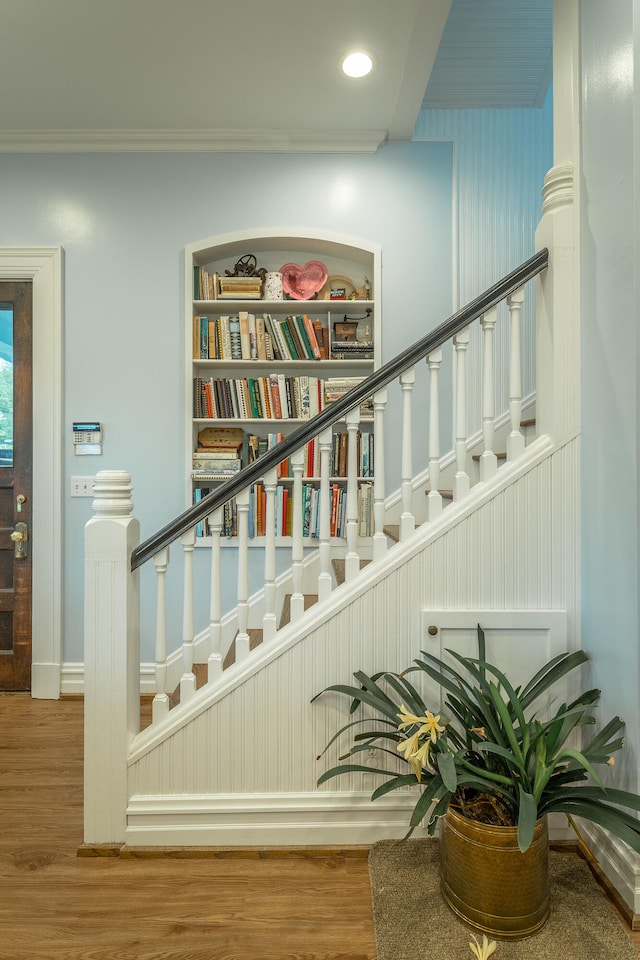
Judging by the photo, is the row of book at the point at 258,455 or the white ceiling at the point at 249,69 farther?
the row of book at the point at 258,455

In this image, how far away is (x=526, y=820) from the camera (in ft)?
4.32

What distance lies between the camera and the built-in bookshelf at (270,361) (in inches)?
116

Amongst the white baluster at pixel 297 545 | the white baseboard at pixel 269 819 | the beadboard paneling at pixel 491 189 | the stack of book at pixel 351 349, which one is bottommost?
the white baseboard at pixel 269 819

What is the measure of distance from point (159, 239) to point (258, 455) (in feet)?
4.19

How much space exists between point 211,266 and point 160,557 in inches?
76.5

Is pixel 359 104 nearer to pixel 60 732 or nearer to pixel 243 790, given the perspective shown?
pixel 243 790

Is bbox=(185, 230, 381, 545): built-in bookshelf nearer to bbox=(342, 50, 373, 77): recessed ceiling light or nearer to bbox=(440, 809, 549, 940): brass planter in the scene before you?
bbox=(342, 50, 373, 77): recessed ceiling light

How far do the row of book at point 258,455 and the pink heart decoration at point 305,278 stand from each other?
2.54ft

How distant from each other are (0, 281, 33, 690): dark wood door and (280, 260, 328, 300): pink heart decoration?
1393mm

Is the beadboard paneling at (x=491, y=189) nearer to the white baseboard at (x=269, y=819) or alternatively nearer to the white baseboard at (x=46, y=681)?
the white baseboard at (x=269, y=819)

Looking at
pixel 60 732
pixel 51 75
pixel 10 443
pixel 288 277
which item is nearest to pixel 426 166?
pixel 288 277

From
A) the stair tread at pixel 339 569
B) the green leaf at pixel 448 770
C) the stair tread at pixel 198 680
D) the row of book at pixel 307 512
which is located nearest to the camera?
the green leaf at pixel 448 770

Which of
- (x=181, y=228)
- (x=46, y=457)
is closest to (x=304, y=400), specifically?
(x=181, y=228)

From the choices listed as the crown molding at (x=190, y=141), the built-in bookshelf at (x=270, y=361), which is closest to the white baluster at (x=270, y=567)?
the built-in bookshelf at (x=270, y=361)
